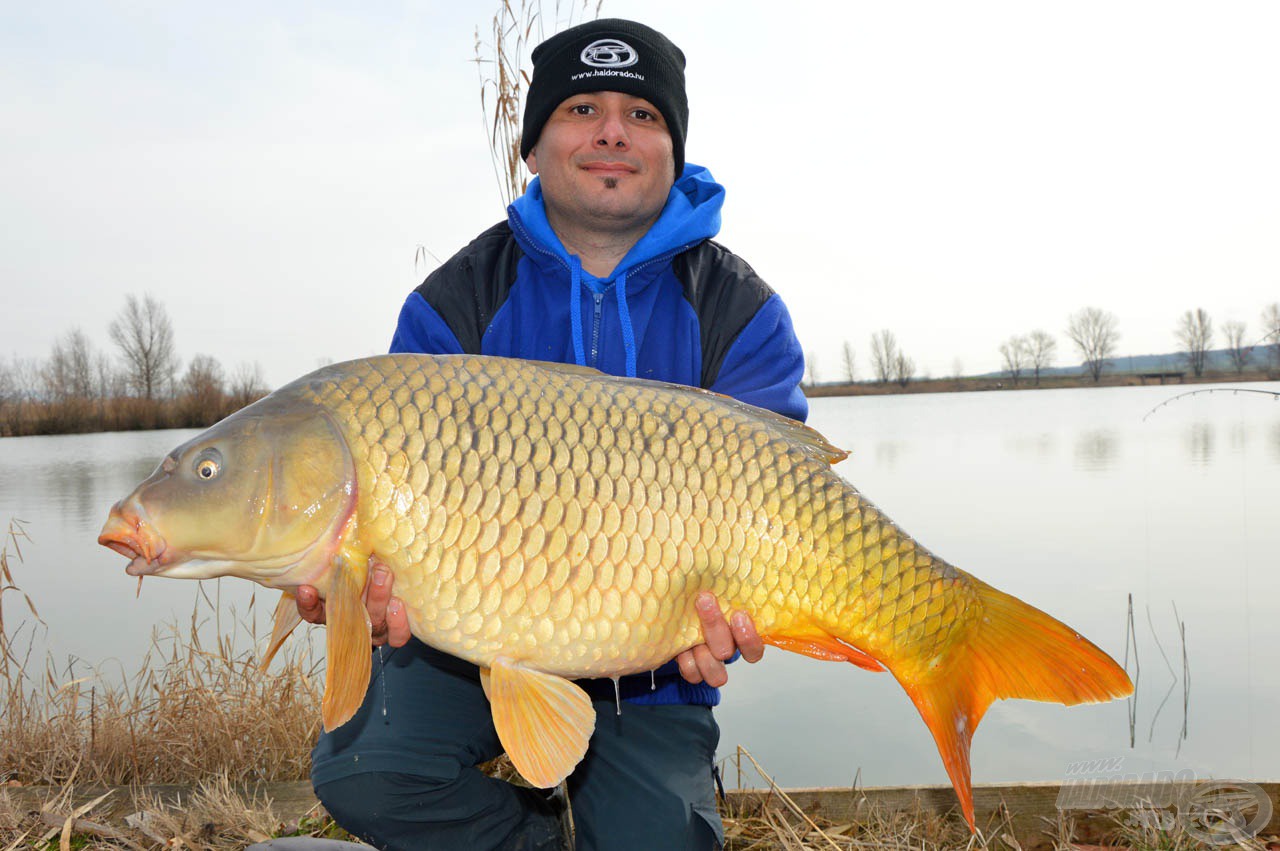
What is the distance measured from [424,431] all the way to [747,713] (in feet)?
7.96

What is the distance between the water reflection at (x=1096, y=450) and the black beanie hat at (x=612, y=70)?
8.89 meters

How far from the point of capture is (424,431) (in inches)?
46.8

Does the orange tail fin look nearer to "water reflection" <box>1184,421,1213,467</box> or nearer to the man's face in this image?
the man's face

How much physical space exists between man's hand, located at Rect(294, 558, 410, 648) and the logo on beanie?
3.98ft

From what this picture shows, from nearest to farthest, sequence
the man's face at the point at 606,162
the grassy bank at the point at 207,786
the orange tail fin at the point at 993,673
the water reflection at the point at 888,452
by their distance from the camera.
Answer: the orange tail fin at the point at 993,673 < the grassy bank at the point at 207,786 < the man's face at the point at 606,162 < the water reflection at the point at 888,452

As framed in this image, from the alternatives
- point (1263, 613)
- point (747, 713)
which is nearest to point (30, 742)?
point (747, 713)

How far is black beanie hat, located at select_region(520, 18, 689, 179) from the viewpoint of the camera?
186cm

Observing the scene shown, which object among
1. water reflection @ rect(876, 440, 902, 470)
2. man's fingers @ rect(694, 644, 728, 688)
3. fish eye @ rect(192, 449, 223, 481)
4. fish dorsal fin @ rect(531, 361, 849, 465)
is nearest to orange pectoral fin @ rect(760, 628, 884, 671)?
man's fingers @ rect(694, 644, 728, 688)

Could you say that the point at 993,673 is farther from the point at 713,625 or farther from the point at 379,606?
the point at 379,606

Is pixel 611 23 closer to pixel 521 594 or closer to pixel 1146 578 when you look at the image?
pixel 521 594

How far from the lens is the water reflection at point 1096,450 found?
9781 millimetres

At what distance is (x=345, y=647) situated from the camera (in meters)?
1.14

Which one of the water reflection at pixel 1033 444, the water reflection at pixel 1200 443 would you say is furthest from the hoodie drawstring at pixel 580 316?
the water reflection at pixel 1033 444

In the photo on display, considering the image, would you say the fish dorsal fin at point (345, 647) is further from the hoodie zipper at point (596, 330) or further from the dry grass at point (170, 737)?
the dry grass at point (170, 737)
